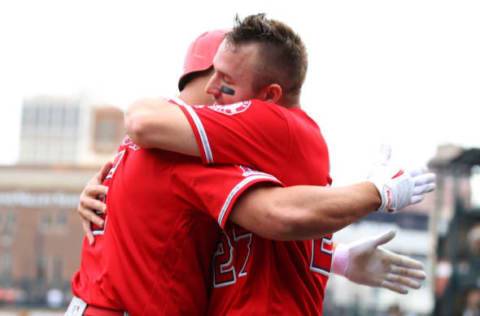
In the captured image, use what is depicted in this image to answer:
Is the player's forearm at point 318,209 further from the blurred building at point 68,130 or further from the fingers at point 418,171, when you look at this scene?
→ the blurred building at point 68,130

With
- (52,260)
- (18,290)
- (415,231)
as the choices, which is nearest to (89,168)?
(52,260)

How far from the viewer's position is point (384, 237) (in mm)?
2385

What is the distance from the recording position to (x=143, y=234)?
2.05m

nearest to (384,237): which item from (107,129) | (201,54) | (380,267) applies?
(380,267)

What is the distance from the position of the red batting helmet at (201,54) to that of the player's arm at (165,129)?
45 centimetres

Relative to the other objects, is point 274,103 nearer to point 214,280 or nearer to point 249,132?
point 249,132

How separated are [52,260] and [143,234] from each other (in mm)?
55610

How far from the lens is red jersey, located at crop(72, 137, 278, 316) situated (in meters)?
2.01

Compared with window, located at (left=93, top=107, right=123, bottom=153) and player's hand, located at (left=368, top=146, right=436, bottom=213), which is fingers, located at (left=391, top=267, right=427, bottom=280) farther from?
window, located at (left=93, top=107, right=123, bottom=153)

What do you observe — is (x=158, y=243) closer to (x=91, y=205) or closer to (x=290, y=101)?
(x=91, y=205)

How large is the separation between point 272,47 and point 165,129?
19.5 inches

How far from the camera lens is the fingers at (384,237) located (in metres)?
2.37

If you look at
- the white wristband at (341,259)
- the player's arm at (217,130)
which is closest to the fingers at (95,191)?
the player's arm at (217,130)

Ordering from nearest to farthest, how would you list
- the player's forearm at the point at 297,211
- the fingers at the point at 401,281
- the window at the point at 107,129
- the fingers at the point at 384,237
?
the player's forearm at the point at 297,211 < the fingers at the point at 384,237 < the fingers at the point at 401,281 < the window at the point at 107,129
